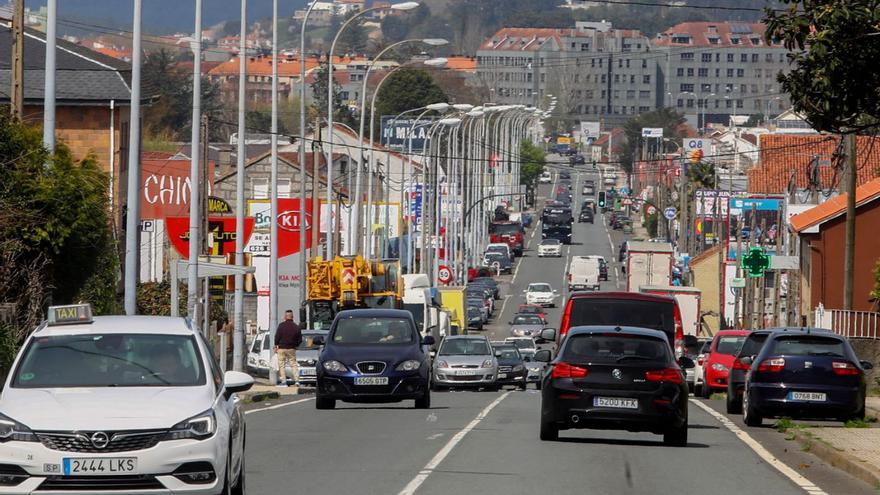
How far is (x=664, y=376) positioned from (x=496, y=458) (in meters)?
2.99

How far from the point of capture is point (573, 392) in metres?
20.2

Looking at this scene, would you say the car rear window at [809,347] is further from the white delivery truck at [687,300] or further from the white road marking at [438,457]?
the white delivery truck at [687,300]

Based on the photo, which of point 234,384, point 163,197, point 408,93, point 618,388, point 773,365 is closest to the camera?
point 234,384

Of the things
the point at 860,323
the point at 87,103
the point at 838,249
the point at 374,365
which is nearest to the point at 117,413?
the point at 374,365

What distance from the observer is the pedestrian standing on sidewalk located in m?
36.8

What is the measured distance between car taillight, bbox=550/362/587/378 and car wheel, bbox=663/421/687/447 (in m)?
1.31

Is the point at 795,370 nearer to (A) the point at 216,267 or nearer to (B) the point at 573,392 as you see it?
(B) the point at 573,392

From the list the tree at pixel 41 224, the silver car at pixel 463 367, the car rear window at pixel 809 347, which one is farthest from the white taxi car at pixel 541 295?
the car rear window at pixel 809 347

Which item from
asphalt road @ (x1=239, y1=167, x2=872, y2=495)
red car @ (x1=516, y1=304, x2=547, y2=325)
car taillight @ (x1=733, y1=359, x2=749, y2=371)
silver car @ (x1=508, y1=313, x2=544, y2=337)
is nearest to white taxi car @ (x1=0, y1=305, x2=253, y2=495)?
asphalt road @ (x1=239, y1=167, x2=872, y2=495)

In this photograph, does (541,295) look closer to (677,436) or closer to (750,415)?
(750,415)

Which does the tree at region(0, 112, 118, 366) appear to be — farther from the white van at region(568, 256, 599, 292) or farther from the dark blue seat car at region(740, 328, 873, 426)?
the white van at region(568, 256, 599, 292)

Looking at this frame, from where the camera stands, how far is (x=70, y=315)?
44.2 ft

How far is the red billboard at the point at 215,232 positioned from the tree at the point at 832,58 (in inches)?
874

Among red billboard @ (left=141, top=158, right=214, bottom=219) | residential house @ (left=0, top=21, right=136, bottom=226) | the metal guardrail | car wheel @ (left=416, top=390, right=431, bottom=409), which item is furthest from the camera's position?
red billboard @ (left=141, top=158, right=214, bottom=219)
